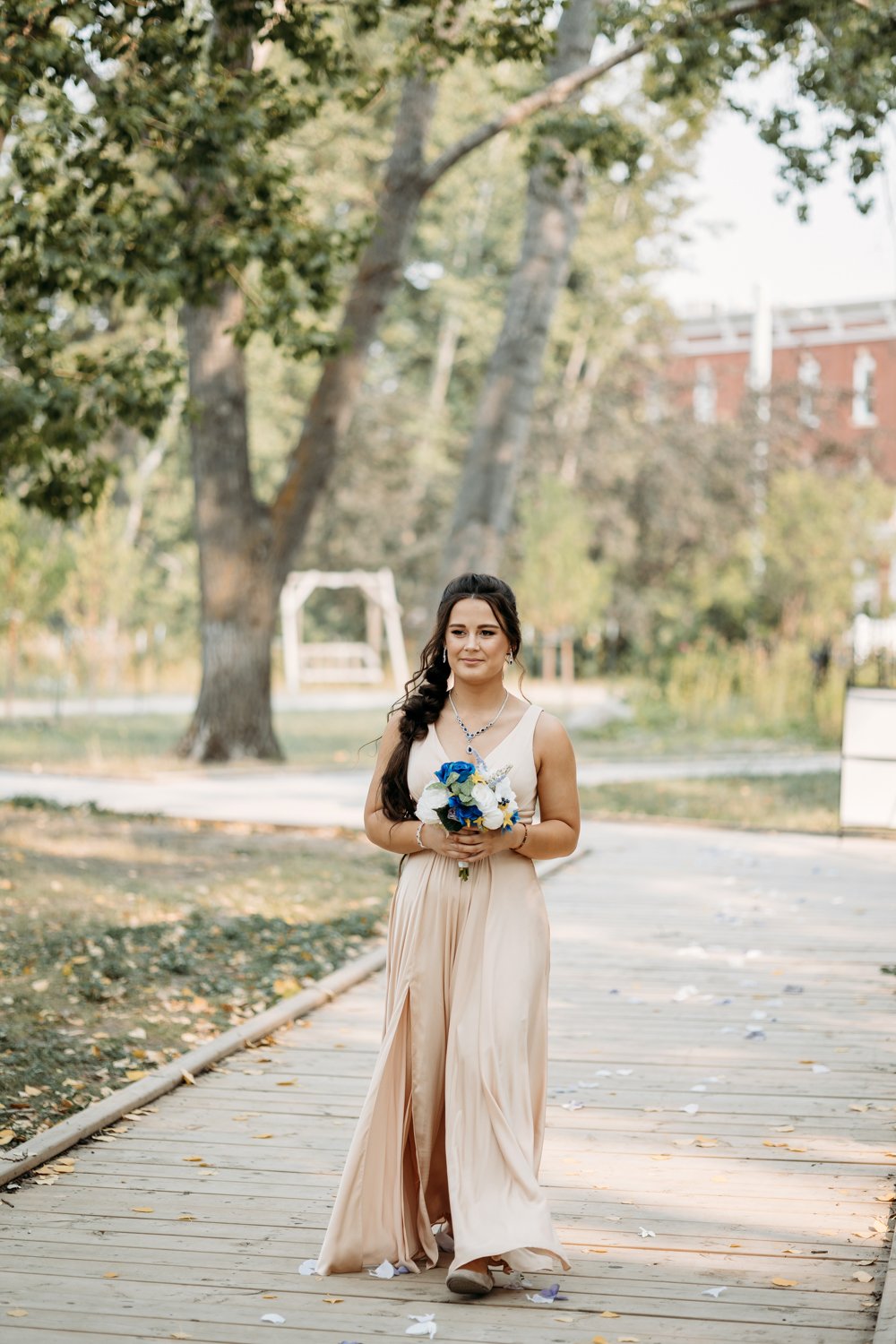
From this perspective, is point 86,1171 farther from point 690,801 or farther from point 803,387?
point 803,387

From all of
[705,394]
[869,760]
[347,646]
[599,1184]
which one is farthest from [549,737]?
[705,394]

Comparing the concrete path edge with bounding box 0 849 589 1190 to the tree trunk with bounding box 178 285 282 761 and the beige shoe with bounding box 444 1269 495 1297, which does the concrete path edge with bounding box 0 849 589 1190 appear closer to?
the beige shoe with bounding box 444 1269 495 1297

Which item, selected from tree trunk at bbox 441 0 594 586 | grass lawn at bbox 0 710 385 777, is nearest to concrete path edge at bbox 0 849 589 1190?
grass lawn at bbox 0 710 385 777

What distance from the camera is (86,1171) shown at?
217 inches

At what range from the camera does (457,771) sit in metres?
4.33

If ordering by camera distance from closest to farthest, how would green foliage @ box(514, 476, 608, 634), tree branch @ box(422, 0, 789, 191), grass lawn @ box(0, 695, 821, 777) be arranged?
tree branch @ box(422, 0, 789, 191) < grass lawn @ box(0, 695, 821, 777) < green foliage @ box(514, 476, 608, 634)

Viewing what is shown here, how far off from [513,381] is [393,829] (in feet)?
46.0

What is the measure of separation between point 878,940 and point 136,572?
63.6 feet

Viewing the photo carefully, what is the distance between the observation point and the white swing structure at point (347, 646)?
35.1 m

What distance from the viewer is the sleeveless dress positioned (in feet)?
14.6

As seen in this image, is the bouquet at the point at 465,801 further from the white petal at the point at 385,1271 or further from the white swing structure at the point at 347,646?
the white swing structure at the point at 347,646

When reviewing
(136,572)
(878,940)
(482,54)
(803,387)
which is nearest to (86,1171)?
(878,940)

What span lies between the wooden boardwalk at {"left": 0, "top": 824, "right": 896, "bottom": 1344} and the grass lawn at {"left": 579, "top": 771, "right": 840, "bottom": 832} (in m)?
6.54

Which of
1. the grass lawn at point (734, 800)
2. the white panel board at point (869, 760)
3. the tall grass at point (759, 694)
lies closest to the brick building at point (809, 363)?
the tall grass at point (759, 694)
